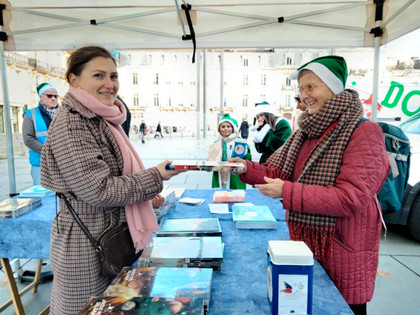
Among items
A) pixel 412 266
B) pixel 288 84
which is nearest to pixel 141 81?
pixel 288 84

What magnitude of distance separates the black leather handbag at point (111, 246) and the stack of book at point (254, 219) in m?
0.73

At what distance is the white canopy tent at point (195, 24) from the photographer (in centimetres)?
351

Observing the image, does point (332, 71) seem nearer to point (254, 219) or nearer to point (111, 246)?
point (254, 219)

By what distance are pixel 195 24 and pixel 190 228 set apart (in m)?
2.95

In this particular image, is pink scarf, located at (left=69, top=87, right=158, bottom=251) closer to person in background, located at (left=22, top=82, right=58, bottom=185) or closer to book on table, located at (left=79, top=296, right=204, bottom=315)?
book on table, located at (left=79, top=296, right=204, bottom=315)

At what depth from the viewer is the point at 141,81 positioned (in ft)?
96.8

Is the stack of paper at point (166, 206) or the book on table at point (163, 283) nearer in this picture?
the book on table at point (163, 283)

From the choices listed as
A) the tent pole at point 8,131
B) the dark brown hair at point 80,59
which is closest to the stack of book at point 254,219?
the dark brown hair at point 80,59

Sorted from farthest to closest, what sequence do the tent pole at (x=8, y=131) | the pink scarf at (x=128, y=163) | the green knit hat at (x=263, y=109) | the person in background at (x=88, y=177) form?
1. the green knit hat at (x=263, y=109)
2. the tent pole at (x=8, y=131)
3. the pink scarf at (x=128, y=163)
4. the person in background at (x=88, y=177)

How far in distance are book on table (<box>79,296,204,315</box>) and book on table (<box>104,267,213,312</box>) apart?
34 mm

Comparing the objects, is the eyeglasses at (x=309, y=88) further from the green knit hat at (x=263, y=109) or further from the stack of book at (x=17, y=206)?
the green knit hat at (x=263, y=109)

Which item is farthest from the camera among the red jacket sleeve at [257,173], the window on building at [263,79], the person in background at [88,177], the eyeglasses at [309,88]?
the window on building at [263,79]

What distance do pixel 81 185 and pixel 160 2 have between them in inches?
124

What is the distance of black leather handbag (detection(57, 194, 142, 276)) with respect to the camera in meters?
1.21
